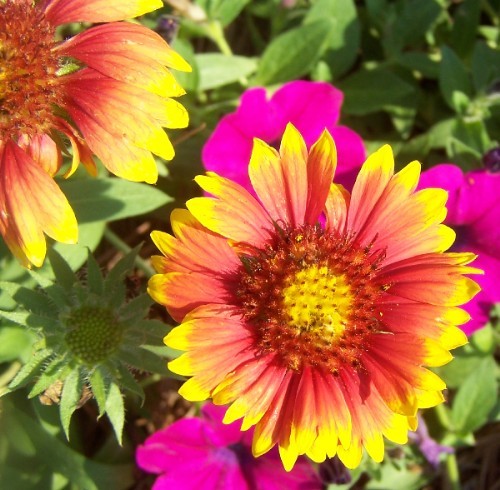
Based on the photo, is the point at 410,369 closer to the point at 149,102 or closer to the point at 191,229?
the point at 191,229

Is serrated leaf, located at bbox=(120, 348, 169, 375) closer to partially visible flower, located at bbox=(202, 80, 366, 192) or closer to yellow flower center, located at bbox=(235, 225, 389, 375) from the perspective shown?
yellow flower center, located at bbox=(235, 225, 389, 375)

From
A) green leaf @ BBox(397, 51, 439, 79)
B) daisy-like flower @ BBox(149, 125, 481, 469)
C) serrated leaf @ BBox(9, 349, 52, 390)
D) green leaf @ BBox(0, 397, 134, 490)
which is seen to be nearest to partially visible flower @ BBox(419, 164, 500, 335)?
daisy-like flower @ BBox(149, 125, 481, 469)

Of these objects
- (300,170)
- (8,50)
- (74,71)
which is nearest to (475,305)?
(300,170)

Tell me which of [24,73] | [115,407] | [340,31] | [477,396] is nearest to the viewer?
[24,73]

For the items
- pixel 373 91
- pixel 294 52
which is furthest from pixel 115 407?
pixel 373 91

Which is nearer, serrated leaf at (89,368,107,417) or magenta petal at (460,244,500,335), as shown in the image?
serrated leaf at (89,368,107,417)

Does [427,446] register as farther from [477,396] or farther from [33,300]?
[33,300]

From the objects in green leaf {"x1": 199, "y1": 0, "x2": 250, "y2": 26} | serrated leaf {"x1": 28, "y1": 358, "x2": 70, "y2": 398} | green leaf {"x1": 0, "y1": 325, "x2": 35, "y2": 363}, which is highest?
green leaf {"x1": 199, "y1": 0, "x2": 250, "y2": 26}

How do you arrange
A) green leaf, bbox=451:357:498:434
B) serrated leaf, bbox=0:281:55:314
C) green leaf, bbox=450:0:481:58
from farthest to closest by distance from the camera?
green leaf, bbox=450:0:481:58 → green leaf, bbox=451:357:498:434 → serrated leaf, bbox=0:281:55:314
